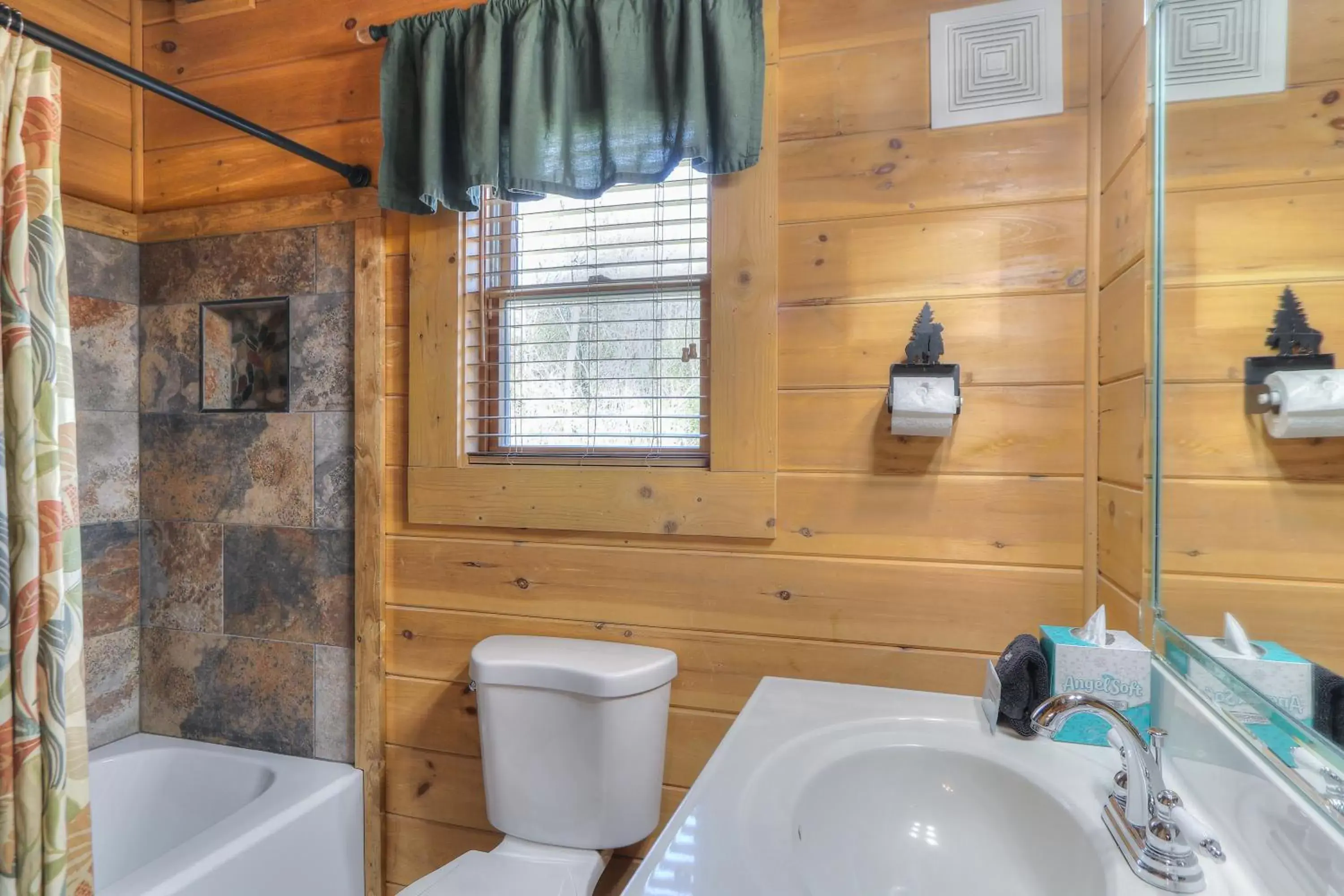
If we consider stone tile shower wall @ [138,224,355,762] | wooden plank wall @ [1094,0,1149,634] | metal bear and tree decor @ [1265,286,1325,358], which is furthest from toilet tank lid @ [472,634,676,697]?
metal bear and tree decor @ [1265,286,1325,358]

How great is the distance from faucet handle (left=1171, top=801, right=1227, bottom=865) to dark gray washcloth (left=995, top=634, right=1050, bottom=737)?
0.28 m

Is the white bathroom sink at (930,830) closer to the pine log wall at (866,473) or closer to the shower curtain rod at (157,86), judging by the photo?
the pine log wall at (866,473)

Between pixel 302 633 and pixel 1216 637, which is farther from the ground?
pixel 1216 637

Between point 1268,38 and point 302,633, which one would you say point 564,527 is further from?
point 1268,38

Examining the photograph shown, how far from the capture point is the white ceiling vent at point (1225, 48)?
62cm

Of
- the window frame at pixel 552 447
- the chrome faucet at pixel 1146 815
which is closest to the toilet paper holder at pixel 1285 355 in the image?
the chrome faucet at pixel 1146 815

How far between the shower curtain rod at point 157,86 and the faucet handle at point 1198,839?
183 cm

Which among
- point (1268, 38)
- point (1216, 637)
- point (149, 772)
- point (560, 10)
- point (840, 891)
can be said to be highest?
point (560, 10)

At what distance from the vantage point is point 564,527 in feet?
4.75

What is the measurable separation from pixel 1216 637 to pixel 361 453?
5.35ft

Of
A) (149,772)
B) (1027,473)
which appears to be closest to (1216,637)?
(1027,473)

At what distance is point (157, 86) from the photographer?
1205 millimetres

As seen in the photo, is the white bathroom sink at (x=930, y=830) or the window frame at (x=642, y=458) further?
the window frame at (x=642, y=458)

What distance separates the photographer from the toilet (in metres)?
1.27
